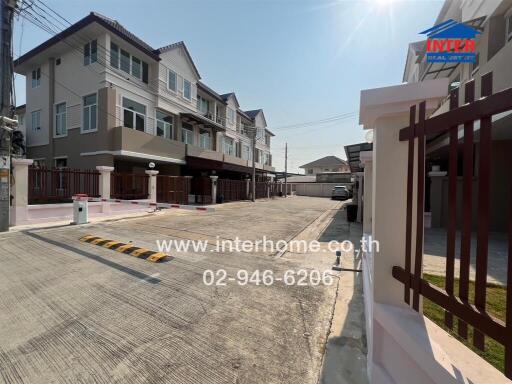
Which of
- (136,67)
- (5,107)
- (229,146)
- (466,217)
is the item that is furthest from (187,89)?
(466,217)

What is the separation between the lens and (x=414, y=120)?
188 cm

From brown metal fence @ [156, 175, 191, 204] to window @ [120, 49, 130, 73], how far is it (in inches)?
278

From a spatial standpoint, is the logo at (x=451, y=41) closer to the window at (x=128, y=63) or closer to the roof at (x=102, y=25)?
the roof at (x=102, y=25)

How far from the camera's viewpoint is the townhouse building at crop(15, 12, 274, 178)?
46.0 ft

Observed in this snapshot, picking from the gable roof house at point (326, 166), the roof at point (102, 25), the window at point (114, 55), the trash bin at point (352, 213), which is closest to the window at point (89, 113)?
the window at point (114, 55)

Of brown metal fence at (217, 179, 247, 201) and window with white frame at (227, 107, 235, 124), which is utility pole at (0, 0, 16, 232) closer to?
brown metal fence at (217, 179, 247, 201)

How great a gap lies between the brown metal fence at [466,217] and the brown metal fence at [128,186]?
45.2 ft

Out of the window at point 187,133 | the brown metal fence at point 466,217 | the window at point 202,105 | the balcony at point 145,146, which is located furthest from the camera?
the window at point 202,105

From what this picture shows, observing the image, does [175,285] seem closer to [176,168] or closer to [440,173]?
[440,173]

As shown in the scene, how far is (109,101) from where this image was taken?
1386cm

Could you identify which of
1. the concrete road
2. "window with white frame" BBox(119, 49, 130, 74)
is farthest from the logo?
"window with white frame" BBox(119, 49, 130, 74)

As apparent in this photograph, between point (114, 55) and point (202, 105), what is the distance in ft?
33.5

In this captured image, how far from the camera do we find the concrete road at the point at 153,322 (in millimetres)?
2301

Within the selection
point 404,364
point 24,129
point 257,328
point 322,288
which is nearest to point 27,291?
point 257,328
